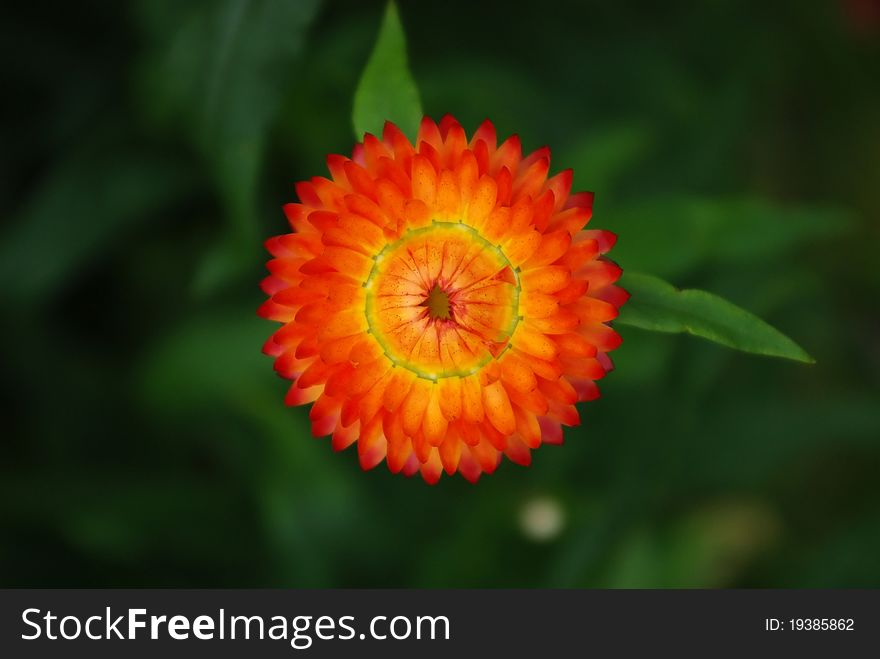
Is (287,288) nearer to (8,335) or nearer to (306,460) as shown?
(306,460)

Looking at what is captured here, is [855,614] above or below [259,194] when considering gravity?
below

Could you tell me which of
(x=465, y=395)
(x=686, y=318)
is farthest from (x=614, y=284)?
(x=465, y=395)

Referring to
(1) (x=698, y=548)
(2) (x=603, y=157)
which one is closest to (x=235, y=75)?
(2) (x=603, y=157)

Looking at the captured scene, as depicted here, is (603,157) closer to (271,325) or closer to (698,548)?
(271,325)

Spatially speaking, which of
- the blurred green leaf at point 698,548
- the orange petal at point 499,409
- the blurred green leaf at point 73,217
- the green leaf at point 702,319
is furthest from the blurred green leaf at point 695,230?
the blurred green leaf at point 73,217

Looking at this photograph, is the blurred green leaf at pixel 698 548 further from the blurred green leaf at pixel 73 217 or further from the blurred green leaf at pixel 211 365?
the blurred green leaf at pixel 73 217

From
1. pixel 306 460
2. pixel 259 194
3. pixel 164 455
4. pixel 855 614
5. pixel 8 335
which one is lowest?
pixel 855 614
